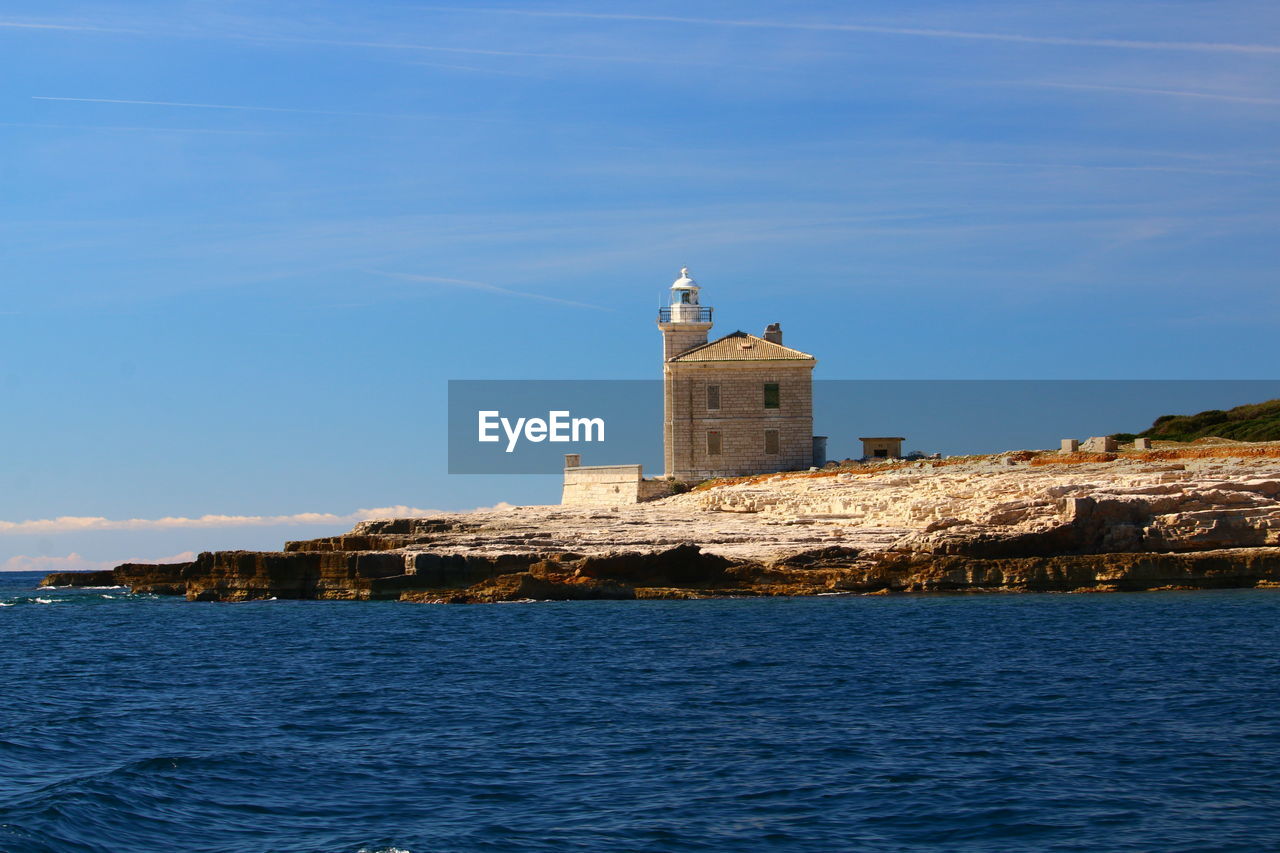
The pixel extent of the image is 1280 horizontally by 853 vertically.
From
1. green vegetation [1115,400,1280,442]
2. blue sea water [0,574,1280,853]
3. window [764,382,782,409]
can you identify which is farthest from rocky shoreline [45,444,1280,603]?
green vegetation [1115,400,1280,442]

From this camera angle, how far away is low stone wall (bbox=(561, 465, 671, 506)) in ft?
150

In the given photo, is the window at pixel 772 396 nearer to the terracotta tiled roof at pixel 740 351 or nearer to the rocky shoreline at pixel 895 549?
the terracotta tiled roof at pixel 740 351

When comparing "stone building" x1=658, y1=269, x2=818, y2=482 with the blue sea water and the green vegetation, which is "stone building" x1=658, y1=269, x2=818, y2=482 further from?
the blue sea water

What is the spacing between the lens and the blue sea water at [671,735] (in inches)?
456

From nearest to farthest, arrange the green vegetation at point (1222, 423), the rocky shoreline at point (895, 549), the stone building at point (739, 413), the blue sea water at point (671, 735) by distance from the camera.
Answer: the blue sea water at point (671, 735) < the rocky shoreline at point (895, 549) < the stone building at point (739, 413) < the green vegetation at point (1222, 423)

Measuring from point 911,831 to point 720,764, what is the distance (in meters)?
2.90

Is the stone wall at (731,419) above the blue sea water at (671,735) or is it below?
above

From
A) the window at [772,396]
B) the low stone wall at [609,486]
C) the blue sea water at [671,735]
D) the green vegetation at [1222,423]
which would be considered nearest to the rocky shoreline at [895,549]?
the blue sea water at [671,735]

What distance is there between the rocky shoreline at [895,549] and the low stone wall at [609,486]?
759 cm

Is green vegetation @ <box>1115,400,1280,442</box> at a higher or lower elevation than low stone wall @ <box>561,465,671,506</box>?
higher

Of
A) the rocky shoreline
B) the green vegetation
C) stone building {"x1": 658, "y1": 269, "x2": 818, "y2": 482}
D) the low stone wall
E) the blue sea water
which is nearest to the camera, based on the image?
the blue sea water

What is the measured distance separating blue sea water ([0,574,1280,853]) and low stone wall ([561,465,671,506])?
18180 mm

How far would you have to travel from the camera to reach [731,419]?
156ft

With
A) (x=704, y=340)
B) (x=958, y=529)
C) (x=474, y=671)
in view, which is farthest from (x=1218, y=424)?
(x=474, y=671)
